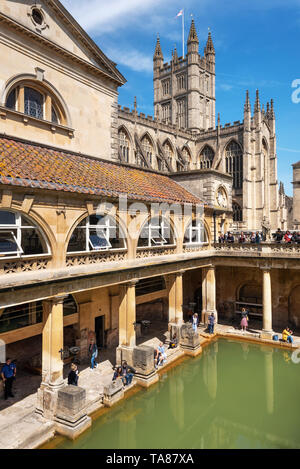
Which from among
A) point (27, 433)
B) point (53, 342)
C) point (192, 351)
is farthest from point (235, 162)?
point (27, 433)

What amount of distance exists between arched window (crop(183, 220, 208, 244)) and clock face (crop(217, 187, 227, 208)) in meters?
2.63

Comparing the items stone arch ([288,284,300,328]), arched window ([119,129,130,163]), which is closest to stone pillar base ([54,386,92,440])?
stone arch ([288,284,300,328])

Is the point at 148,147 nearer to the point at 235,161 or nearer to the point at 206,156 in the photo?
the point at 206,156

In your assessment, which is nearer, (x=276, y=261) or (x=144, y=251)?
(x=144, y=251)

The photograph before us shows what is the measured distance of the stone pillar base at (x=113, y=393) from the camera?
533 inches

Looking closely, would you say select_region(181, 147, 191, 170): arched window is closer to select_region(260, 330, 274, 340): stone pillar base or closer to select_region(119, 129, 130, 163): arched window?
select_region(119, 129, 130, 163): arched window

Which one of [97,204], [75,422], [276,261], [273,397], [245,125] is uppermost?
[245,125]

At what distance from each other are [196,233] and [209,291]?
454 cm

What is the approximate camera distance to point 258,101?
180 feet

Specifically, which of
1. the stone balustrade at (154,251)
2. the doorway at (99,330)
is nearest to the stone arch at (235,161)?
the stone balustrade at (154,251)

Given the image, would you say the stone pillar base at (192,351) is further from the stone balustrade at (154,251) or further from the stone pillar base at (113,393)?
the stone pillar base at (113,393)
